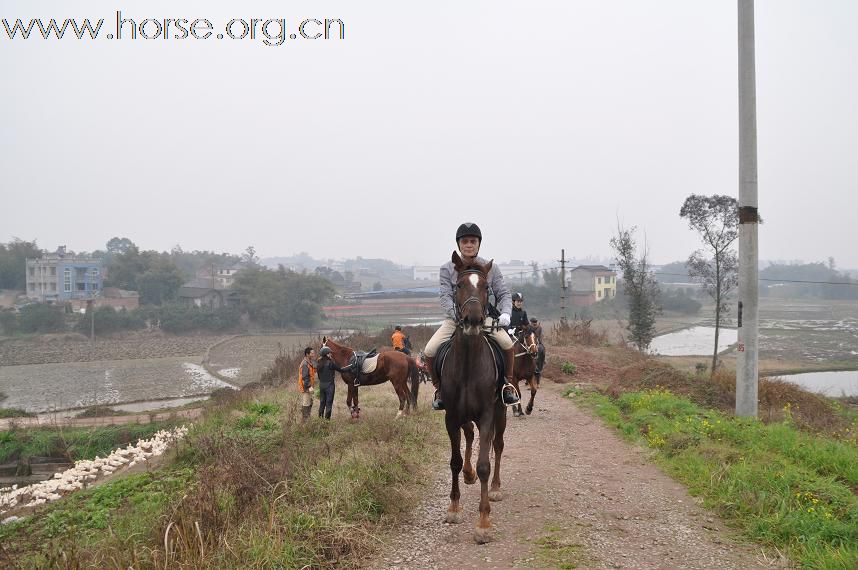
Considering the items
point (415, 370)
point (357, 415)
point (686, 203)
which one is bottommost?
point (357, 415)

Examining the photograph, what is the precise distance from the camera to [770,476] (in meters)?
7.03

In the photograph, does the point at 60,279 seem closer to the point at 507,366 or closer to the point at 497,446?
the point at 497,446

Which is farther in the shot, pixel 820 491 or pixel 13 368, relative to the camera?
pixel 13 368

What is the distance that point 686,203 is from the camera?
85.0ft

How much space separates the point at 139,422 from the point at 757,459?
25.1m

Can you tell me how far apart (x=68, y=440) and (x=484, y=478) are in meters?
23.2

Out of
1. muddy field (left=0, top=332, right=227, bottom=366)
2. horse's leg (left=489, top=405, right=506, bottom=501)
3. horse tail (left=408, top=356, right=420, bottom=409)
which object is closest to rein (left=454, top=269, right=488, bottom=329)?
horse's leg (left=489, top=405, right=506, bottom=501)

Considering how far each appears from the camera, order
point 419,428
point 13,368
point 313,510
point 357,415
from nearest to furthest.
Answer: point 313,510, point 419,428, point 357,415, point 13,368

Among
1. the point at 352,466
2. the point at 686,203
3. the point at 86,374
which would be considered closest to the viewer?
the point at 352,466

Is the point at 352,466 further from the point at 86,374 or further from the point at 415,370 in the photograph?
the point at 86,374

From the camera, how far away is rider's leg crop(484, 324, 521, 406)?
665cm

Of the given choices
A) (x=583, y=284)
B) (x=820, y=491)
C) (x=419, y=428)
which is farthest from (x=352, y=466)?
(x=583, y=284)

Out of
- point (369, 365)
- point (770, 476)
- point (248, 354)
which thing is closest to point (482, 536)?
point (770, 476)

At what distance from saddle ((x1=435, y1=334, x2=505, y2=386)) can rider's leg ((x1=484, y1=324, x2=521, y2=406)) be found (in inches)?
2.3
